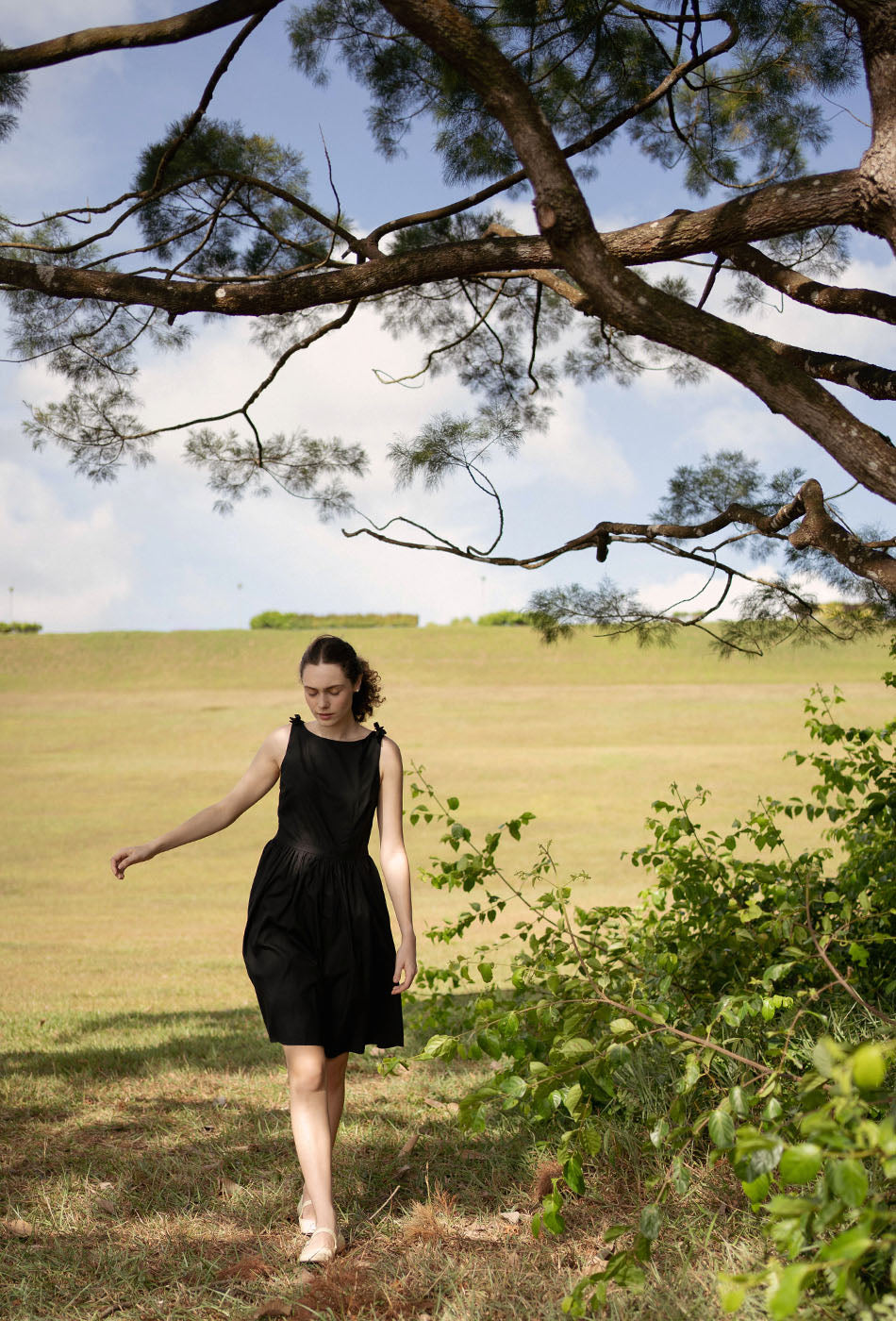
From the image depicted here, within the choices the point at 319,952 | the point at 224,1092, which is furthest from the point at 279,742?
the point at 224,1092

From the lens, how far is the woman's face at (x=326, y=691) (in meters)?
2.77

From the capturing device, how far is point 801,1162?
3.86 ft

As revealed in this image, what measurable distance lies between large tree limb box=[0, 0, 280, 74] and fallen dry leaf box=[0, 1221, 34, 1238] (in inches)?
128

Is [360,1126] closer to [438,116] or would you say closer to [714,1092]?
[714,1092]

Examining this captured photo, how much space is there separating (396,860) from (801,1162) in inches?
65.2

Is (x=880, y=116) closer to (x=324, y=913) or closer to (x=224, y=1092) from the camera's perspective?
(x=324, y=913)

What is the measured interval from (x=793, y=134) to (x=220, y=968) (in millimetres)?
6634

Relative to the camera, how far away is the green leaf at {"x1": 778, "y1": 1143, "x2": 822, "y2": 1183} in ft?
3.80

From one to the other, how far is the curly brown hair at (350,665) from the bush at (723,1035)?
0.89ft

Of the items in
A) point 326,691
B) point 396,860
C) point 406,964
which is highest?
point 326,691

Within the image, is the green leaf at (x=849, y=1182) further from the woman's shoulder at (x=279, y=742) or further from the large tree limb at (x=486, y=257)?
the large tree limb at (x=486, y=257)

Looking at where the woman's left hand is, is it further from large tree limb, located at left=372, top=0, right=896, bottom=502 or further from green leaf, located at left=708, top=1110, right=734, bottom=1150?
large tree limb, located at left=372, top=0, right=896, bottom=502

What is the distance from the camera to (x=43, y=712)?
98.3ft

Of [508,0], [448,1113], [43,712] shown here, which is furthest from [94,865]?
[43,712]
